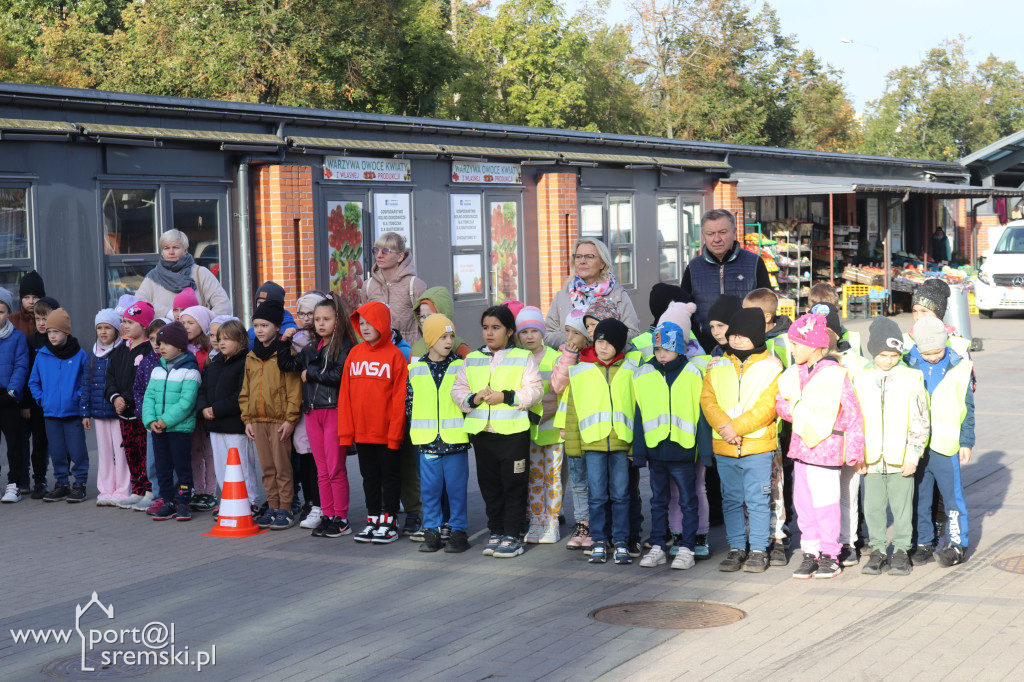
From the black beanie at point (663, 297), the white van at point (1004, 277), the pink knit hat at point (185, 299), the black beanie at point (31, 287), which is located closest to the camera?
the black beanie at point (663, 297)

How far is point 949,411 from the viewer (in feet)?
22.6

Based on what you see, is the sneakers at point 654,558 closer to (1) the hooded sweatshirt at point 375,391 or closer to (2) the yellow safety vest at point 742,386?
(2) the yellow safety vest at point 742,386

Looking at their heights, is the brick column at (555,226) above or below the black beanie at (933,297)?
above

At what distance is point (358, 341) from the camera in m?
8.59

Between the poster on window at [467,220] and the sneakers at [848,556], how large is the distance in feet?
38.4

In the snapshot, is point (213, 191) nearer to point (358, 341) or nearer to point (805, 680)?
point (358, 341)

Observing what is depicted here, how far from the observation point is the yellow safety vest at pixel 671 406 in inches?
281

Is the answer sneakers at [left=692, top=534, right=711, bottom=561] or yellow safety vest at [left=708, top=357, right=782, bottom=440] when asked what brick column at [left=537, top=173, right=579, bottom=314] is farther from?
yellow safety vest at [left=708, top=357, right=782, bottom=440]

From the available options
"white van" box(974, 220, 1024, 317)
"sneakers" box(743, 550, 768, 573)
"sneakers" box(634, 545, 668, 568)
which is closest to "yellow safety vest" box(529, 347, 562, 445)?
"sneakers" box(634, 545, 668, 568)

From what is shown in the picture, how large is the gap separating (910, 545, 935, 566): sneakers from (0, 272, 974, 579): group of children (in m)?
0.01

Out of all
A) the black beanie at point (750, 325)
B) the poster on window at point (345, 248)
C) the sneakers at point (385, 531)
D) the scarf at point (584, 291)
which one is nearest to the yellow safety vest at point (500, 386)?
the scarf at point (584, 291)

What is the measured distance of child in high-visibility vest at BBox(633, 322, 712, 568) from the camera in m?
7.15

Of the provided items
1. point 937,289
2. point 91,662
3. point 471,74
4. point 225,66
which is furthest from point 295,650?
point 471,74

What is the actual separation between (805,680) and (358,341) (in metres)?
4.48
